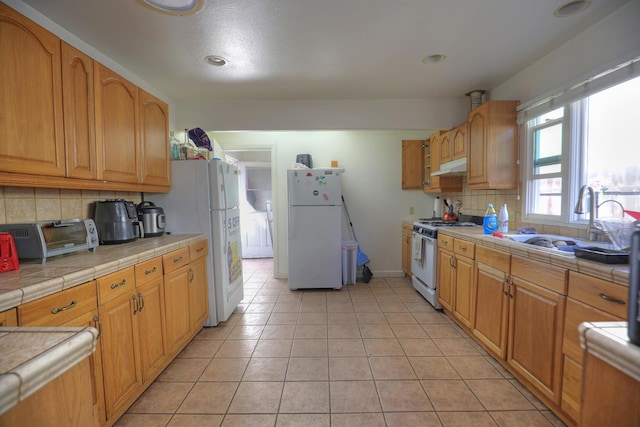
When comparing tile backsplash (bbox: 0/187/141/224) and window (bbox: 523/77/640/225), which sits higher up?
window (bbox: 523/77/640/225)

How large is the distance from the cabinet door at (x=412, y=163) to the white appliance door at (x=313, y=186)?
1171 mm

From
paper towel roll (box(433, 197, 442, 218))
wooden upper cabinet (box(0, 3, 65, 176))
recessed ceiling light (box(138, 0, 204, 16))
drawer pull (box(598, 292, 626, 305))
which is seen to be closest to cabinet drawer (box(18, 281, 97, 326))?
wooden upper cabinet (box(0, 3, 65, 176))

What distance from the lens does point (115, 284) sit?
1.43m

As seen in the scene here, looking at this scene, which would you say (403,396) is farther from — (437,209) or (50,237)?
(437,209)

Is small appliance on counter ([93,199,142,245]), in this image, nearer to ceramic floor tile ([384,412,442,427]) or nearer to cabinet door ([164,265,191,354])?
cabinet door ([164,265,191,354])

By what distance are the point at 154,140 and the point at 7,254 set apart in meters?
1.37

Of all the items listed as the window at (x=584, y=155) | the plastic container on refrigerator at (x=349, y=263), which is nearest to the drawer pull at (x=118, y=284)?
the plastic container on refrigerator at (x=349, y=263)

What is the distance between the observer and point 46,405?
1.70ft

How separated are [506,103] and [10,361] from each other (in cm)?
313

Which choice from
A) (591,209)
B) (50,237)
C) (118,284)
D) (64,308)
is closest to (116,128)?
(50,237)

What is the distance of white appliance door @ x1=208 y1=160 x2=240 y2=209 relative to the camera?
2511 mm

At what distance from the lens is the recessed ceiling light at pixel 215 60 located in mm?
2066

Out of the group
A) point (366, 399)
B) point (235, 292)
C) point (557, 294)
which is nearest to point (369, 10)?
point (557, 294)

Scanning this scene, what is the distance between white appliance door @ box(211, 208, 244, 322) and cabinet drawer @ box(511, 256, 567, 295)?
231 centimetres
